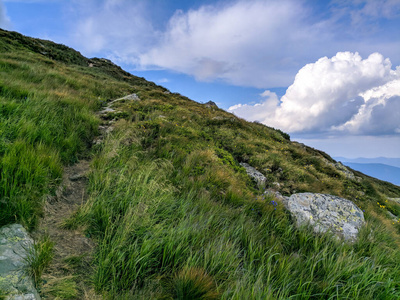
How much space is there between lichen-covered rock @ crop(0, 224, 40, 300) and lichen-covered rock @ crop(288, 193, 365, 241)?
4.73 meters

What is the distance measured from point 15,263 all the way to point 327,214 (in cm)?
621

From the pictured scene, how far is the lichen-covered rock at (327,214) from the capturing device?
15.1 ft

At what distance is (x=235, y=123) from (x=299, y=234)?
10.8 metres

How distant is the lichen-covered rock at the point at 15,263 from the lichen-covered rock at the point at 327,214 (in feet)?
15.5

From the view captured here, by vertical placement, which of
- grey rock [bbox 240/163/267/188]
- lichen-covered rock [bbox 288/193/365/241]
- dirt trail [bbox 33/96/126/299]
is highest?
grey rock [bbox 240/163/267/188]

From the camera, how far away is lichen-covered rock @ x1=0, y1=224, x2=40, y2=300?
170 cm

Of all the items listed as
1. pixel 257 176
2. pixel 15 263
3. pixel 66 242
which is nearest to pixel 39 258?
pixel 15 263

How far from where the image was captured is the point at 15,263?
1934 mm

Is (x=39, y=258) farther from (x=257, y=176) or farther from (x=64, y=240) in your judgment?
(x=257, y=176)

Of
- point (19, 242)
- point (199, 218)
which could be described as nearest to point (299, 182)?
point (199, 218)

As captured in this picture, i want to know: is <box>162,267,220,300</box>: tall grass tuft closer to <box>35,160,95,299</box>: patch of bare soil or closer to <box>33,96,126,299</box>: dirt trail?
<box>33,96,126,299</box>: dirt trail

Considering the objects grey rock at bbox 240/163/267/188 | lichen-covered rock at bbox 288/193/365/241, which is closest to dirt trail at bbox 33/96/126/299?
lichen-covered rock at bbox 288/193/365/241

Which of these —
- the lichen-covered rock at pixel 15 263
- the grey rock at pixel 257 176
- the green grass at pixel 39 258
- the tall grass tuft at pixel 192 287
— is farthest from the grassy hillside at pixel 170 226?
the grey rock at pixel 257 176

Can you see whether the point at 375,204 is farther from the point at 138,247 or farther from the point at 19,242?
the point at 19,242
